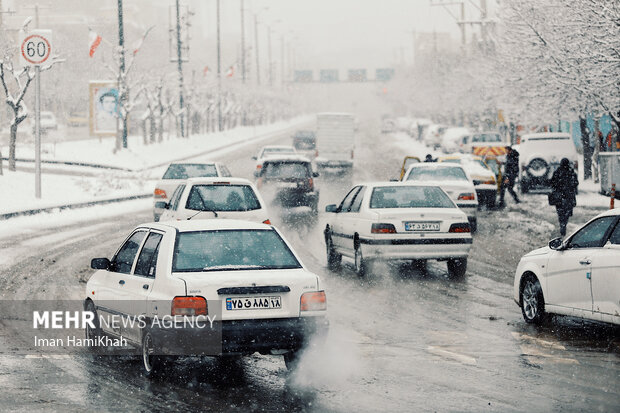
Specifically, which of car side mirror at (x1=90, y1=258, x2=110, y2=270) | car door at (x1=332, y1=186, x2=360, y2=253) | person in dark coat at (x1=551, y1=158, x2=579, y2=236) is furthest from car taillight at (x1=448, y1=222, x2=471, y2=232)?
person in dark coat at (x1=551, y1=158, x2=579, y2=236)

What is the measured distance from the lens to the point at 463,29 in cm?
7750

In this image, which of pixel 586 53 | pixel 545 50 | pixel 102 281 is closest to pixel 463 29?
pixel 545 50

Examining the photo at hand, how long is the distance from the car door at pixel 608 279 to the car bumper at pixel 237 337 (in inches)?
131

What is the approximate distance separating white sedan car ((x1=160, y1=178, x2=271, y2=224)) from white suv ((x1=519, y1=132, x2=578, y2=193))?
60.8 feet

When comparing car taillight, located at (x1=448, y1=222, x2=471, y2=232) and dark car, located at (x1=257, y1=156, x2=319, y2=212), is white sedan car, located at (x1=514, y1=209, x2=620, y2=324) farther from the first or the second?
dark car, located at (x1=257, y1=156, x2=319, y2=212)

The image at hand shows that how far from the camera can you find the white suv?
33219 millimetres

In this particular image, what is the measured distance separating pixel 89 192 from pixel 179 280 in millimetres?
26948

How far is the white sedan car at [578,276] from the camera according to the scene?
1007 cm

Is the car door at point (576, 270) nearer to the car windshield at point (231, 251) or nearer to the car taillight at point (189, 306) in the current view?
the car windshield at point (231, 251)

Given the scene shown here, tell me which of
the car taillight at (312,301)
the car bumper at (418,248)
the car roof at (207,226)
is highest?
the car roof at (207,226)

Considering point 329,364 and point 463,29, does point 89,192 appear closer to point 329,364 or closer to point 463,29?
point 329,364

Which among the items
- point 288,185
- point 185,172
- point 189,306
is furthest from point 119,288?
point 185,172

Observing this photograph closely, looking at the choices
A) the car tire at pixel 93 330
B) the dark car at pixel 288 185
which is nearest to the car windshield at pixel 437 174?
the dark car at pixel 288 185

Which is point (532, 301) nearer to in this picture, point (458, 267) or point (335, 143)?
point (458, 267)
